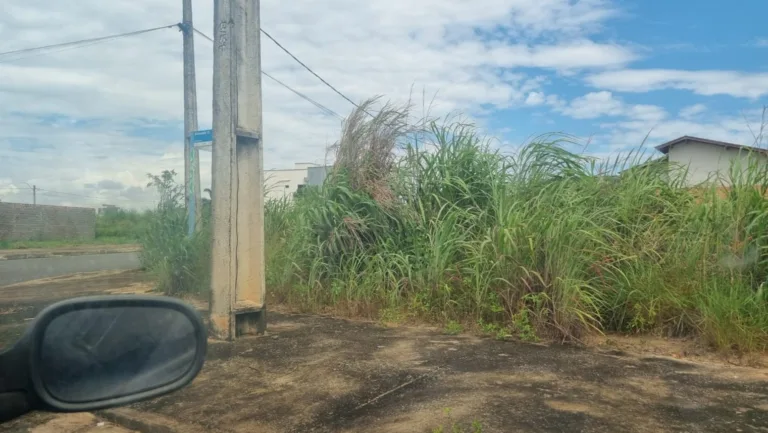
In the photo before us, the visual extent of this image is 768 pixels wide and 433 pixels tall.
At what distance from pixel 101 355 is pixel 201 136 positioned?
6330 millimetres

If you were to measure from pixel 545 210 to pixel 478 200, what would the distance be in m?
1.24

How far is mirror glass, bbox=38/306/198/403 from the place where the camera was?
164 cm

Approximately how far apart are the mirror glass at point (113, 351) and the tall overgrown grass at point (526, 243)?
465cm

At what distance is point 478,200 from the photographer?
7918mm

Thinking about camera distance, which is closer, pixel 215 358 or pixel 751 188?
pixel 215 358

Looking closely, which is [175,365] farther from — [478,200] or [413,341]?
[478,200]

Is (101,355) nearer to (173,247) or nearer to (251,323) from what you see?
(251,323)

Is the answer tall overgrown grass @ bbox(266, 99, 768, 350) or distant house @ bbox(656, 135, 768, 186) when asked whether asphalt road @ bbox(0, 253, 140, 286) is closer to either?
tall overgrown grass @ bbox(266, 99, 768, 350)

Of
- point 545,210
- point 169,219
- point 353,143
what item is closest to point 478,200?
point 545,210

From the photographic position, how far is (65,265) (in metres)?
9.67

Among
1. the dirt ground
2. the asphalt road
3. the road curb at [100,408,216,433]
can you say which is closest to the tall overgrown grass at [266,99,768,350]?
the dirt ground

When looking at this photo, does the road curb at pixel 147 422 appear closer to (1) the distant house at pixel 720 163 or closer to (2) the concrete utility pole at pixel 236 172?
(2) the concrete utility pole at pixel 236 172

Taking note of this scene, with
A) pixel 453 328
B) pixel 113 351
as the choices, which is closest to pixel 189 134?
pixel 453 328

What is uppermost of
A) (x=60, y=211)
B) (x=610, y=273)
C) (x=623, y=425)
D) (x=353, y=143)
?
(x=353, y=143)
